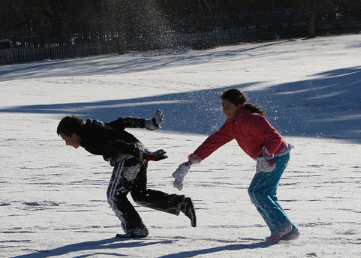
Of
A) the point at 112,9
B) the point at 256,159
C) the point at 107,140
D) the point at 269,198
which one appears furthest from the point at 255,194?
the point at 112,9

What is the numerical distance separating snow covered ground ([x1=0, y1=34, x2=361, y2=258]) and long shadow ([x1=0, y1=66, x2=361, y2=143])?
0.03m

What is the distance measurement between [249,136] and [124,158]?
86cm

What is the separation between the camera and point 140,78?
1612 cm

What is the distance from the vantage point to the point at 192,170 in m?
5.66

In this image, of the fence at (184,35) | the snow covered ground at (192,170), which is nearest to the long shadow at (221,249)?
the snow covered ground at (192,170)

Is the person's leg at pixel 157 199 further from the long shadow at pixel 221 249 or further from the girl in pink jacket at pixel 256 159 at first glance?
the long shadow at pixel 221 249

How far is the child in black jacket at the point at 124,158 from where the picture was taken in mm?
3162

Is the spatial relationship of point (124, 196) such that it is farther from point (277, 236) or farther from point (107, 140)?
point (277, 236)

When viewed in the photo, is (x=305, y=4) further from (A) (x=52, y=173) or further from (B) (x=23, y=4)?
(A) (x=52, y=173)

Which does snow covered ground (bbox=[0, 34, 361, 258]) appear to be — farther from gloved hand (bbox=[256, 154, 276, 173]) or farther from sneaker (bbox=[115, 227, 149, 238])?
gloved hand (bbox=[256, 154, 276, 173])

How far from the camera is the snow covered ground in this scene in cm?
319

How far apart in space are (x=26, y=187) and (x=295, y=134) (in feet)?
15.9

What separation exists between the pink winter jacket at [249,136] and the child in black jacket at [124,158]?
0.34 metres

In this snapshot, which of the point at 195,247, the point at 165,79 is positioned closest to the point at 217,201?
the point at 195,247
